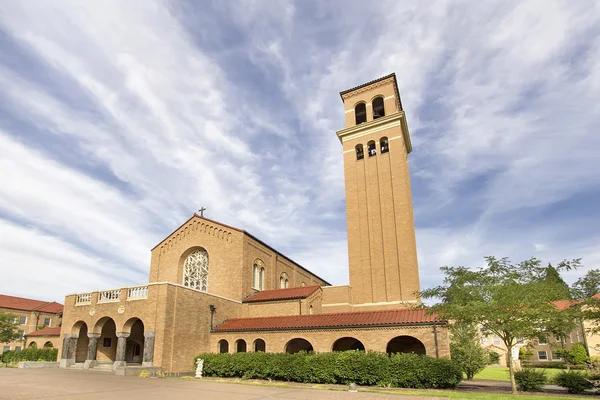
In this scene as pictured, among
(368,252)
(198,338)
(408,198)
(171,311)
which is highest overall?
(408,198)

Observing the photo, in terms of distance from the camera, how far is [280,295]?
97.2 feet

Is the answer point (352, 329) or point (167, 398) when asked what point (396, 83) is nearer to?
point (352, 329)

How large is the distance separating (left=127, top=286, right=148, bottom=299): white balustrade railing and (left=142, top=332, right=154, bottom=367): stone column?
2.51 metres

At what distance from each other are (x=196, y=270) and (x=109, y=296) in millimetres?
8239

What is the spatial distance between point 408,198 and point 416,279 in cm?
663

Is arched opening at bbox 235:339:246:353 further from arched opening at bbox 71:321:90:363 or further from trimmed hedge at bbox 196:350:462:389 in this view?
arched opening at bbox 71:321:90:363

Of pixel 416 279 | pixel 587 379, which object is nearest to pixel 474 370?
pixel 416 279

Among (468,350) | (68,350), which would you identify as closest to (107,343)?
(68,350)

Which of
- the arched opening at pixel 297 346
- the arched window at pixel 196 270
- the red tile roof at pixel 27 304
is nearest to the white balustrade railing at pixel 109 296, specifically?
the arched window at pixel 196 270

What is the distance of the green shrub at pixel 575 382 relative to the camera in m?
15.6

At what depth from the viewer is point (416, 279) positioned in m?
28.9

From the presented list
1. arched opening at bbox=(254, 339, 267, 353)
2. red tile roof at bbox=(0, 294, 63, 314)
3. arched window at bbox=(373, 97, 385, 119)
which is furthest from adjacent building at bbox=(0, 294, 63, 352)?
arched window at bbox=(373, 97, 385, 119)

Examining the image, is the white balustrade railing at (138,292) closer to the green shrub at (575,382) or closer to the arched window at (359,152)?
the arched window at (359,152)

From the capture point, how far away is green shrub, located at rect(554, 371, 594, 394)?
15.6 meters
